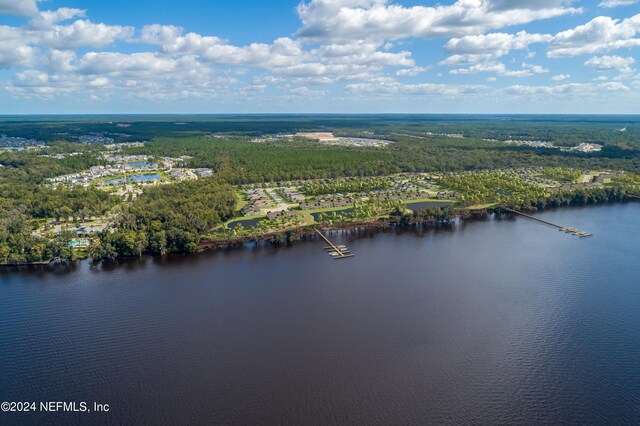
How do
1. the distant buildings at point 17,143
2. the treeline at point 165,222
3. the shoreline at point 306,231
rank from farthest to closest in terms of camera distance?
the distant buildings at point 17,143
the treeline at point 165,222
the shoreline at point 306,231

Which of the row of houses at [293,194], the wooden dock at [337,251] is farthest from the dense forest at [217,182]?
the wooden dock at [337,251]

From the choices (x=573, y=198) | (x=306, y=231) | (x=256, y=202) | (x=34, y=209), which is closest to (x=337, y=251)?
(x=306, y=231)

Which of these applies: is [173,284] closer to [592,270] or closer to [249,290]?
[249,290]

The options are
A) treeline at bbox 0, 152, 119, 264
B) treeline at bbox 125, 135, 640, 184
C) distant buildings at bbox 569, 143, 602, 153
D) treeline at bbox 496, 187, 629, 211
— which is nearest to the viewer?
treeline at bbox 0, 152, 119, 264

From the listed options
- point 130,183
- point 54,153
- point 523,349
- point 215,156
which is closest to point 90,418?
point 523,349

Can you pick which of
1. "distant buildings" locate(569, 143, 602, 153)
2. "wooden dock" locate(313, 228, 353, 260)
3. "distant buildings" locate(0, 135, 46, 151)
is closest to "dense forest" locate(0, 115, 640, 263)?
"distant buildings" locate(569, 143, 602, 153)

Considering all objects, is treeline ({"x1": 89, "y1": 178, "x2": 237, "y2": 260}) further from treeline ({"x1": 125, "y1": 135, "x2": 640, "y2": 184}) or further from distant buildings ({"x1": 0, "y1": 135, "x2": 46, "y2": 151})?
distant buildings ({"x1": 0, "y1": 135, "x2": 46, "y2": 151})

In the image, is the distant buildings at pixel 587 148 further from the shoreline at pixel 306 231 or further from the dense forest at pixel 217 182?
the shoreline at pixel 306 231

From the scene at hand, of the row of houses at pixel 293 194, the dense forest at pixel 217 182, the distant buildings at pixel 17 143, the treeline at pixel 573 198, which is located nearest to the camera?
the dense forest at pixel 217 182

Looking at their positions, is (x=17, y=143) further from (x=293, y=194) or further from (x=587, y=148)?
(x=587, y=148)
